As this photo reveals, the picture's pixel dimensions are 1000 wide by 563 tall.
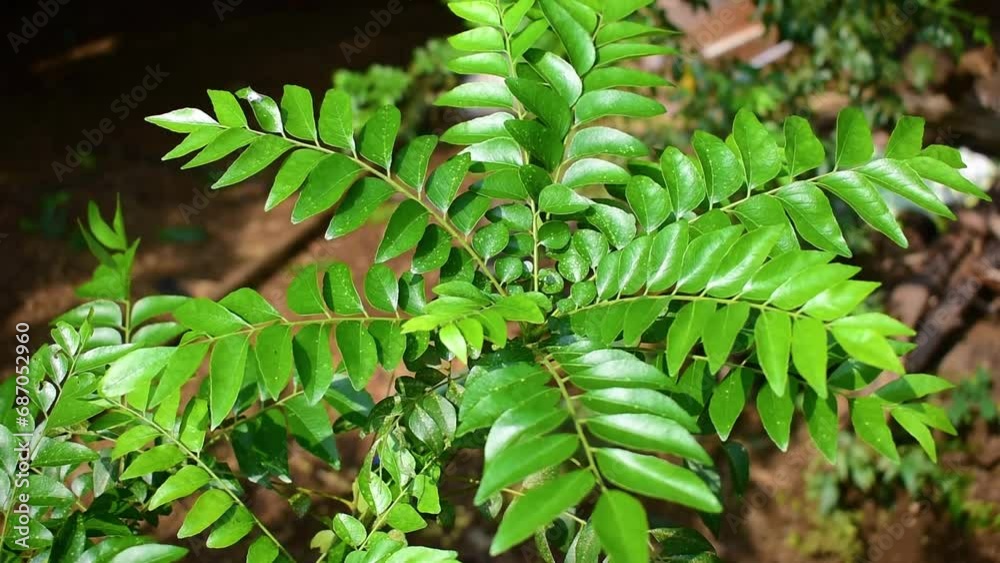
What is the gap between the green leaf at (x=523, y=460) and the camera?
83 centimetres

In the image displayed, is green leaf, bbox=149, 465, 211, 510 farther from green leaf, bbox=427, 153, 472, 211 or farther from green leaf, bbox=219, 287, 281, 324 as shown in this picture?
green leaf, bbox=427, 153, 472, 211

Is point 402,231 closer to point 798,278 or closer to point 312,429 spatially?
point 312,429

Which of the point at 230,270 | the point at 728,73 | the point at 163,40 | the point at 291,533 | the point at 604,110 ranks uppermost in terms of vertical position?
the point at 163,40

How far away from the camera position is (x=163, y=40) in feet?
21.4

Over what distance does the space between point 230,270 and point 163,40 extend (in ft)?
9.75

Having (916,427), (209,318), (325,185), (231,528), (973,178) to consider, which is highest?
(325,185)

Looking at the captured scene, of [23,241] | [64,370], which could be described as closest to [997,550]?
[64,370]

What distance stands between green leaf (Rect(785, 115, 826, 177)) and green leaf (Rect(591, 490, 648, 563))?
0.76 meters

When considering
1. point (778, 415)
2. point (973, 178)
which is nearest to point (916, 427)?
point (778, 415)

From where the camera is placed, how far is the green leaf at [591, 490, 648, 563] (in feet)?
2.58

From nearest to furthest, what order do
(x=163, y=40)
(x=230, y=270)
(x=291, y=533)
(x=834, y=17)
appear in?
(x=291, y=533) → (x=834, y=17) → (x=230, y=270) → (x=163, y=40)

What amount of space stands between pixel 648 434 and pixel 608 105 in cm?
65

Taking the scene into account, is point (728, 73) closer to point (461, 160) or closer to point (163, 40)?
point (461, 160)

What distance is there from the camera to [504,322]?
1062 millimetres
